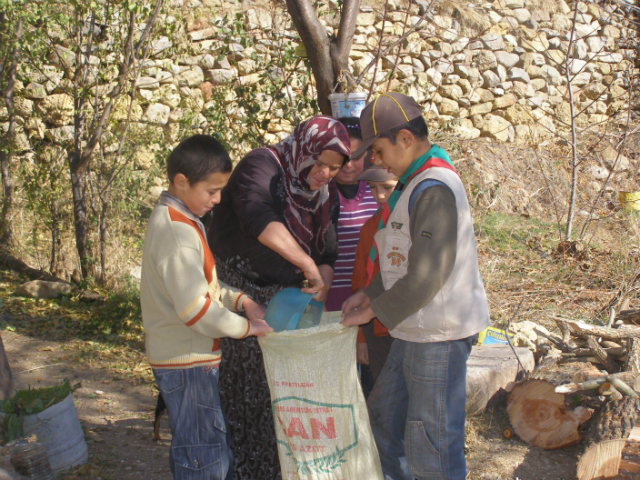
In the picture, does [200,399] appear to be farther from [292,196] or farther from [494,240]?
[494,240]

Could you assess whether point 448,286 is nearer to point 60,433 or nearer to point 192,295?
point 192,295

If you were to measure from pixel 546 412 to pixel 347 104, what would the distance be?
208cm

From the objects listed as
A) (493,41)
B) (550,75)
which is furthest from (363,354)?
(550,75)

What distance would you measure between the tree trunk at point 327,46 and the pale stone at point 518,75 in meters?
5.90

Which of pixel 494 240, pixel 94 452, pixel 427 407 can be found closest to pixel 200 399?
pixel 427 407

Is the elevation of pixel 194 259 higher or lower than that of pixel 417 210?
lower

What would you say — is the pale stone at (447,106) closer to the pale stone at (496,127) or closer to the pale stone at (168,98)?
the pale stone at (496,127)

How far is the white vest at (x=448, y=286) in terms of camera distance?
6.15 feet

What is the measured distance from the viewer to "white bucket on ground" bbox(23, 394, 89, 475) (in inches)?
102

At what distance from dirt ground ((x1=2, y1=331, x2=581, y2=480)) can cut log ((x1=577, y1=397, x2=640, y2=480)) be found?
215 mm

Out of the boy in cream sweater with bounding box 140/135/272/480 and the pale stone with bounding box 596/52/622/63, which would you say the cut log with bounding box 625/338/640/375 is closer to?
the boy in cream sweater with bounding box 140/135/272/480

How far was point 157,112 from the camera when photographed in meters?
6.31

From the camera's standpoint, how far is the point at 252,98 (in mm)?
4422

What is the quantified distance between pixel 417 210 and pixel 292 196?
28.4 inches
